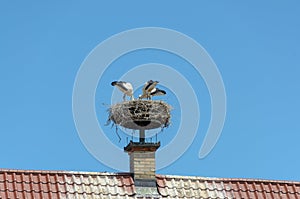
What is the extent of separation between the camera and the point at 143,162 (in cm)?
1867

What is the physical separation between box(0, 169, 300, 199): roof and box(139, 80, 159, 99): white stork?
1777mm

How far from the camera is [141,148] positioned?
61.5 feet

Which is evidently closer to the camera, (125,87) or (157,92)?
(125,87)

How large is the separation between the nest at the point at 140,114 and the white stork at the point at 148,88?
0.27 meters

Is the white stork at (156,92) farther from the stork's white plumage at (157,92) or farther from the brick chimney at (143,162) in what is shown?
the brick chimney at (143,162)

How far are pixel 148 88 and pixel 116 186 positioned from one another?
2.28 m

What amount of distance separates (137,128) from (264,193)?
3064 millimetres

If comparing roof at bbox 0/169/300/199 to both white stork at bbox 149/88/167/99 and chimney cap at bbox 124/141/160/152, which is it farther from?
white stork at bbox 149/88/167/99

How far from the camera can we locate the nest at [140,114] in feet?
62.1

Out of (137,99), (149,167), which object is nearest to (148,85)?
(137,99)

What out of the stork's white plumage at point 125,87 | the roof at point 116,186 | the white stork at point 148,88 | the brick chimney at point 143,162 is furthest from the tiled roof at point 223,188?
the stork's white plumage at point 125,87

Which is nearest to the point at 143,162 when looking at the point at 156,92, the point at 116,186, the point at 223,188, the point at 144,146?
the point at 144,146

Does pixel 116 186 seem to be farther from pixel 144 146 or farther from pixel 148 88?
pixel 148 88

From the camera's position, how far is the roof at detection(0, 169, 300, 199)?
699 inches
